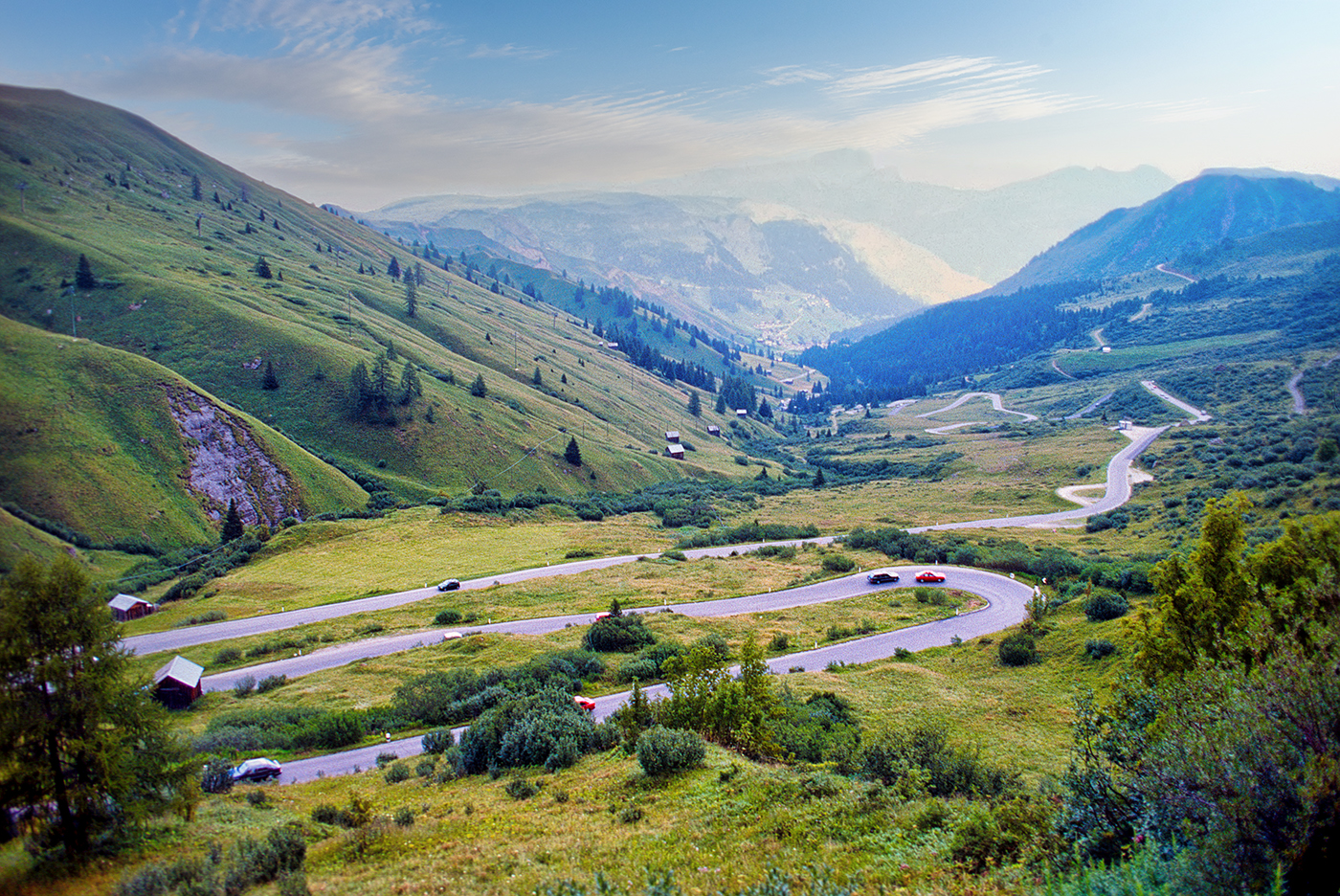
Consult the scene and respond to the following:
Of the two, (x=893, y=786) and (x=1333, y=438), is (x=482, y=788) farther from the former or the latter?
(x=1333, y=438)

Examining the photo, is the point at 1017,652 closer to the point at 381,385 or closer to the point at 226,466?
the point at 226,466

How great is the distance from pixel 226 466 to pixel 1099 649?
348 ft

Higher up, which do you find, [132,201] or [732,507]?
[132,201]

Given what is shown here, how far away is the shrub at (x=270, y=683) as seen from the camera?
131 ft

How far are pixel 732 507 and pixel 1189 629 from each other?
91887mm

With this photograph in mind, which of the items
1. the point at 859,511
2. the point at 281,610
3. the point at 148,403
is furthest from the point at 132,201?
the point at 859,511

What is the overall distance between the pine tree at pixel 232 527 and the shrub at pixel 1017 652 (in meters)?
87.9

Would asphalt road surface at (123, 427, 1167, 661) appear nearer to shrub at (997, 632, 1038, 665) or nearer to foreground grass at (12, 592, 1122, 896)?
foreground grass at (12, 592, 1122, 896)

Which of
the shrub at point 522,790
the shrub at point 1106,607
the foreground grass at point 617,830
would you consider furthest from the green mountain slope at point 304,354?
the shrub at point 1106,607

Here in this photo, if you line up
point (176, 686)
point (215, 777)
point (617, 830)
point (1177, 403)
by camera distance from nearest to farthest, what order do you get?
point (617, 830) < point (215, 777) < point (176, 686) < point (1177, 403)

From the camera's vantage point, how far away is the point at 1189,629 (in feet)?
66.9

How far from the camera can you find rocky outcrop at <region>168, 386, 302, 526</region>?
295 feet

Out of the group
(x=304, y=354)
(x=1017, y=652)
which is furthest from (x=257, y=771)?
(x=304, y=354)

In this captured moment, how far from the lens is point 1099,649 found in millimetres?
33719
